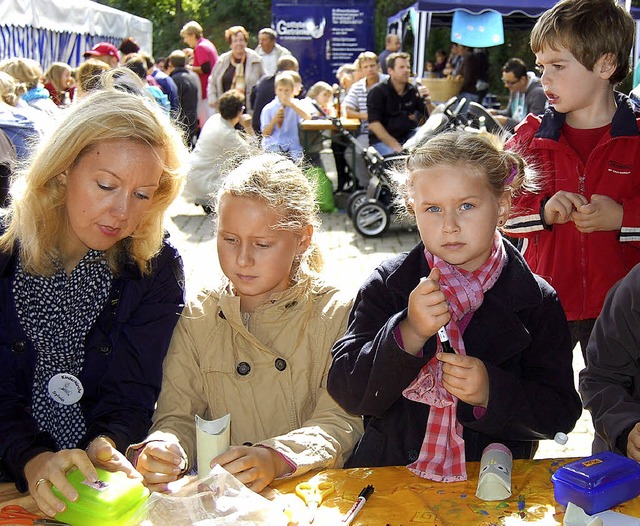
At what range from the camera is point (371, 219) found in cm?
834

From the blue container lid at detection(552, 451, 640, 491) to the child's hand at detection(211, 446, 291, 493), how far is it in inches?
23.6

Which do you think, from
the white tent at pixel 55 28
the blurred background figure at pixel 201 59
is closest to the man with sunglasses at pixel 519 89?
the blurred background figure at pixel 201 59

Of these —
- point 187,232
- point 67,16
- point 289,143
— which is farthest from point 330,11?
point 187,232

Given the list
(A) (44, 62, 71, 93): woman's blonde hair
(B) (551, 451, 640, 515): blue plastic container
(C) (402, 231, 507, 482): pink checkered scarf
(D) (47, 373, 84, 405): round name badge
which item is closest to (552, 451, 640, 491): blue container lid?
(B) (551, 451, 640, 515): blue plastic container

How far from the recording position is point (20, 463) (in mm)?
1762

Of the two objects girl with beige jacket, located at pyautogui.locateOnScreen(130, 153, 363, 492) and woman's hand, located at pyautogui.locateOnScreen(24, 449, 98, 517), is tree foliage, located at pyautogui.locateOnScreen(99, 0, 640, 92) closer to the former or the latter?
girl with beige jacket, located at pyautogui.locateOnScreen(130, 153, 363, 492)

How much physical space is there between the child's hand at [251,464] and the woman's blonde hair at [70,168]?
0.69 metres

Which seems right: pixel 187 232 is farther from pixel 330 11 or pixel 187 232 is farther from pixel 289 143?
pixel 330 11

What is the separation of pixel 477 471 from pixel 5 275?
4.24 ft

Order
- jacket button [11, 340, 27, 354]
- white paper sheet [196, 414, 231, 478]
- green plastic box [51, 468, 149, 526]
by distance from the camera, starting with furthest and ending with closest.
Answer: jacket button [11, 340, 27, 354] < white paper sheet [196, 414, 231, 478] < green plastic box [51, 468, 149, 526]

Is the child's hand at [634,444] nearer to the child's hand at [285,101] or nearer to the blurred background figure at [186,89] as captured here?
the child's hand at [285,101]

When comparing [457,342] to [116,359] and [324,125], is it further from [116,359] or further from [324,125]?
[324,125]

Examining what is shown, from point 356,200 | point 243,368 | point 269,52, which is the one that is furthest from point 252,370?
point 269,52

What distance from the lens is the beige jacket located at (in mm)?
2037
